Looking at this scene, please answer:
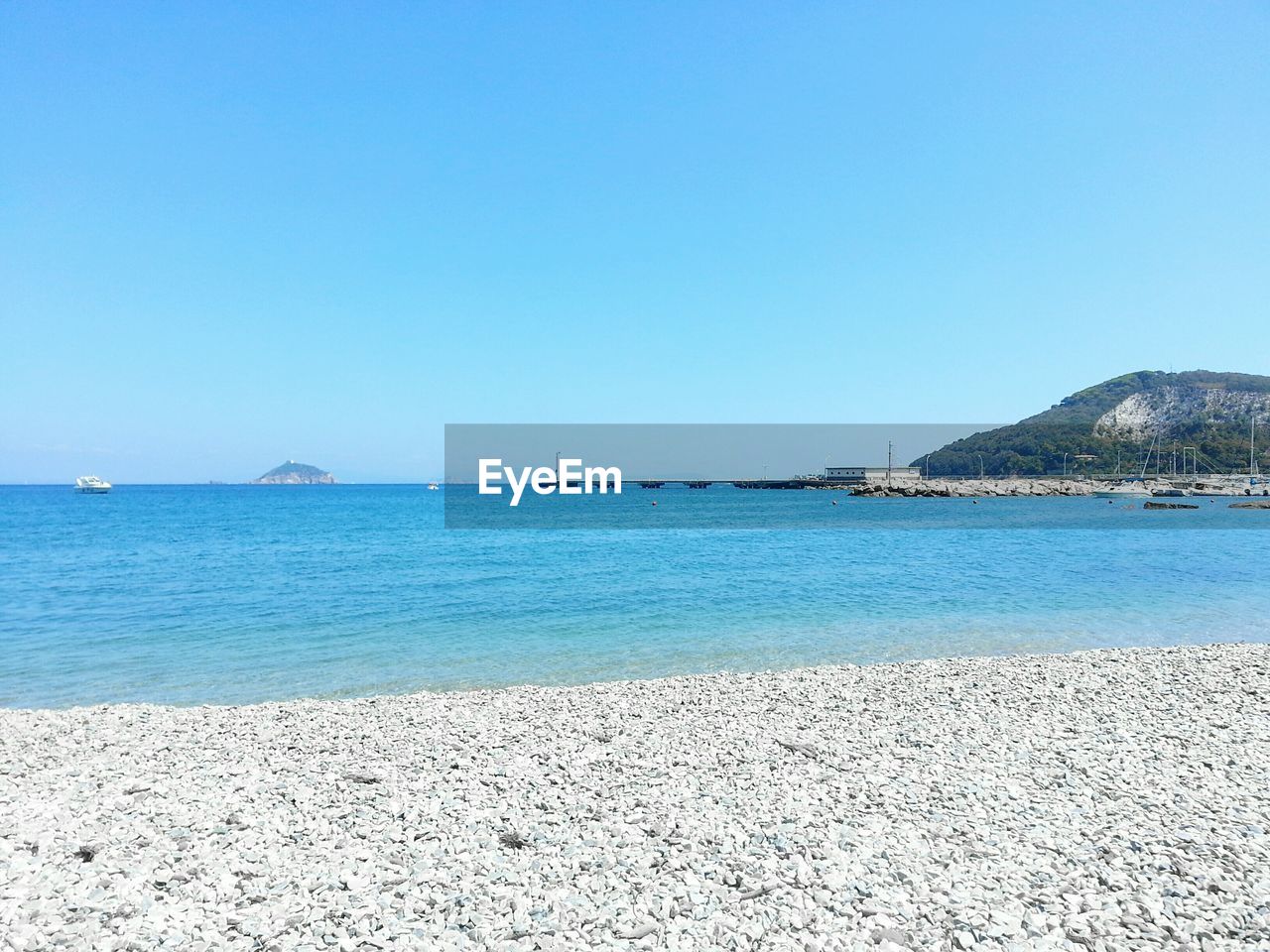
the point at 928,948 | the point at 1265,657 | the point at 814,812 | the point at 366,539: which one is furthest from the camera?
the point at 366,539

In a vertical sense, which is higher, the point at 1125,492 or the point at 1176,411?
the point at 1176,411

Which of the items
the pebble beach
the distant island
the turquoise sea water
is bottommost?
the turquoise sea water

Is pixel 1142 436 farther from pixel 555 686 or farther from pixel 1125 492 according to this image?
pixel 555 686

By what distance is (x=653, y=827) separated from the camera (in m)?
5.18

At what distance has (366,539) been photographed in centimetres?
4219

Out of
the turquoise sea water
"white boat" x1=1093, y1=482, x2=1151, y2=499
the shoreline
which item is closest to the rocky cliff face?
"white boat" x1=1093, y1=482, x2=1151, y2=499

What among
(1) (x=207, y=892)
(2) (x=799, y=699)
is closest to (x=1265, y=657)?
(2) (x=799, y=699)

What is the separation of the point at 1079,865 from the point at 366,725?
6916 millimetres

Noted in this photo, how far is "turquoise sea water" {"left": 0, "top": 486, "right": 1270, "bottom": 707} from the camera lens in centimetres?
1214

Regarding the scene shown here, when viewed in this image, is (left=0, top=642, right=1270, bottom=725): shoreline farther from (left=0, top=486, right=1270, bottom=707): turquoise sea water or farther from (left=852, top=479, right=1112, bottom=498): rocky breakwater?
(left=852, top=479, right=1112, bottom=498): rocky breakwater

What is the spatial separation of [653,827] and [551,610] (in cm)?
1243

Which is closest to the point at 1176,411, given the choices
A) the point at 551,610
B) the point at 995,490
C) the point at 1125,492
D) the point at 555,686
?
the point at 1125,492

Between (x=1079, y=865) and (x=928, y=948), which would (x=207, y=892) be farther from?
(x=1079, y=865)

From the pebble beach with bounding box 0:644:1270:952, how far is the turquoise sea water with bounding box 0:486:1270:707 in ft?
12.1
